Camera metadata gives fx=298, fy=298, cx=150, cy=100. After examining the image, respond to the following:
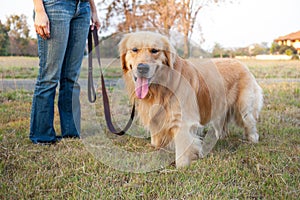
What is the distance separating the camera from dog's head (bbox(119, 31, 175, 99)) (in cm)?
226

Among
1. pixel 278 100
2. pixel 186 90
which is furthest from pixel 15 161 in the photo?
pixel 278 100

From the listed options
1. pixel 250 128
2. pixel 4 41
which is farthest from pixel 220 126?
pixel 4 41

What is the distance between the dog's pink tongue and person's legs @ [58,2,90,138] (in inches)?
32.9

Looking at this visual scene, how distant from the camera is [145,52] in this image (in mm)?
2258

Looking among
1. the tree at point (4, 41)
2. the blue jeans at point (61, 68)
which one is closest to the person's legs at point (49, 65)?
the blue jeans at point (61, 68)

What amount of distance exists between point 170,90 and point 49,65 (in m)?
1.11

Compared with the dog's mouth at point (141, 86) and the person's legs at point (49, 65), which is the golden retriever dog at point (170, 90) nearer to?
the dog's mouth at point (141, 86)

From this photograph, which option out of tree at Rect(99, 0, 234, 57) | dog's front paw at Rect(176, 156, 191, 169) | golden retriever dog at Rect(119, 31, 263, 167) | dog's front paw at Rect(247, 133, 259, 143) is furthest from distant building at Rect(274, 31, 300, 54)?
dog's front paw at Rect(176, 156, 191, 169)

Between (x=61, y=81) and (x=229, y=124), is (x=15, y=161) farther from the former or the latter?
(x=229, y=124)

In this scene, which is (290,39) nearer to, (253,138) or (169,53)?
(253,138)

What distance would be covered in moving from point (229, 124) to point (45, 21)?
2249 millimetres

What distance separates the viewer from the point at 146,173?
2188mm

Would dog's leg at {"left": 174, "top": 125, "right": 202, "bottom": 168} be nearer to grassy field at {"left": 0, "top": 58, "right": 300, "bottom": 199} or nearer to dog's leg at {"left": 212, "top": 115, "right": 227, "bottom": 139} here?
grassy field at {"left": 0, "top": 58, "right": 300, "bottom": 199}

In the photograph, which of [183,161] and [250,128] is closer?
[183,161]
